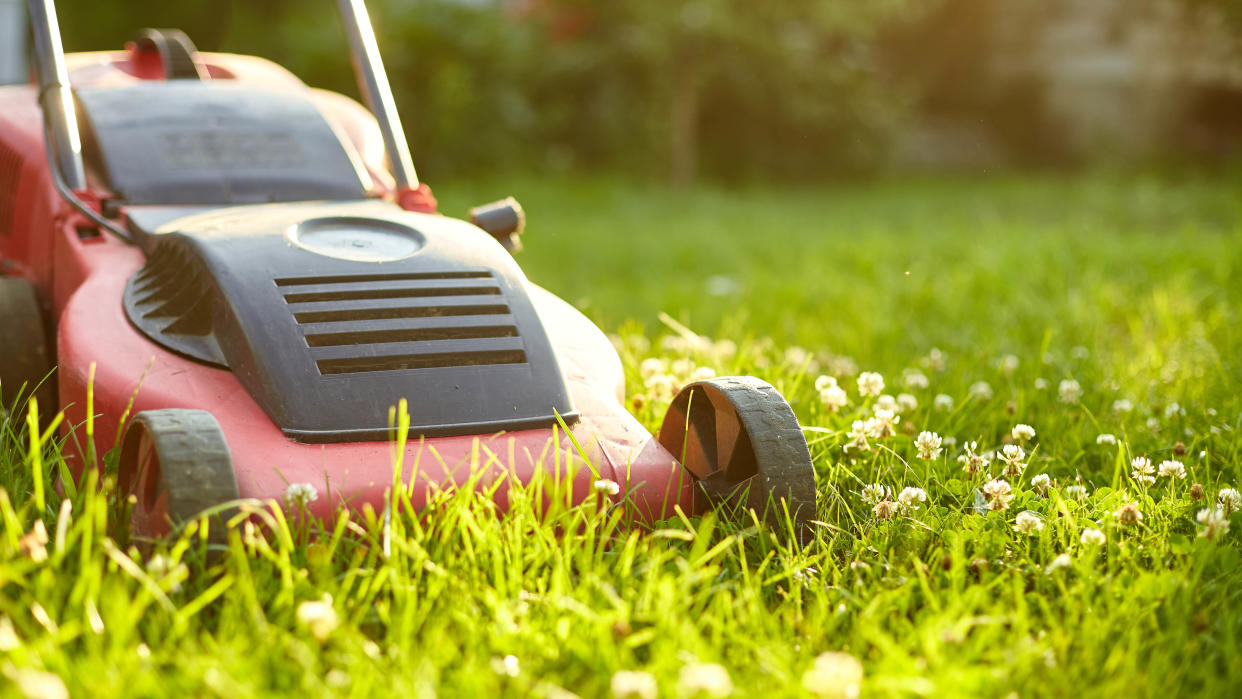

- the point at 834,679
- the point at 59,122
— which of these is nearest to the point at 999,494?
the point at 834,679

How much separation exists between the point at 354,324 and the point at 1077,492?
1176mm

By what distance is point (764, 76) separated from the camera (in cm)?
1001

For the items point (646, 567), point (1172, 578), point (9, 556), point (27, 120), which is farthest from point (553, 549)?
point (27, 120)

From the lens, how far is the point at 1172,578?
160 centimetres

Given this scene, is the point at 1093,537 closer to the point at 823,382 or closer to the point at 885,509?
the point at 885,509

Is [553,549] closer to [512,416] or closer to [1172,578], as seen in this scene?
[512,416]

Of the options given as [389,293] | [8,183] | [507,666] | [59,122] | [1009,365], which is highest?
[59,122]

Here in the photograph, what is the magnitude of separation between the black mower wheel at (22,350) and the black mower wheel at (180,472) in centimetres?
64

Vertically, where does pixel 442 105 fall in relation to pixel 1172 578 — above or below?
below

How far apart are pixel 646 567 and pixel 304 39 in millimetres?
8511

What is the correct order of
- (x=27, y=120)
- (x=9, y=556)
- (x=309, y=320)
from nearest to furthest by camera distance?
(x=9, y=556)
(x=309, y=320)
(x=27, y=120)

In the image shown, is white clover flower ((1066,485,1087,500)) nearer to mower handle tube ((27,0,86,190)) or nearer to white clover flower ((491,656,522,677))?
white clover flower ((491,656,522,677))

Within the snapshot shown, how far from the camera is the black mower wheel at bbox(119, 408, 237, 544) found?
1.49 m

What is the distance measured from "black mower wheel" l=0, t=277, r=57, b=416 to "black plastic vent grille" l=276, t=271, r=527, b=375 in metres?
0.61
